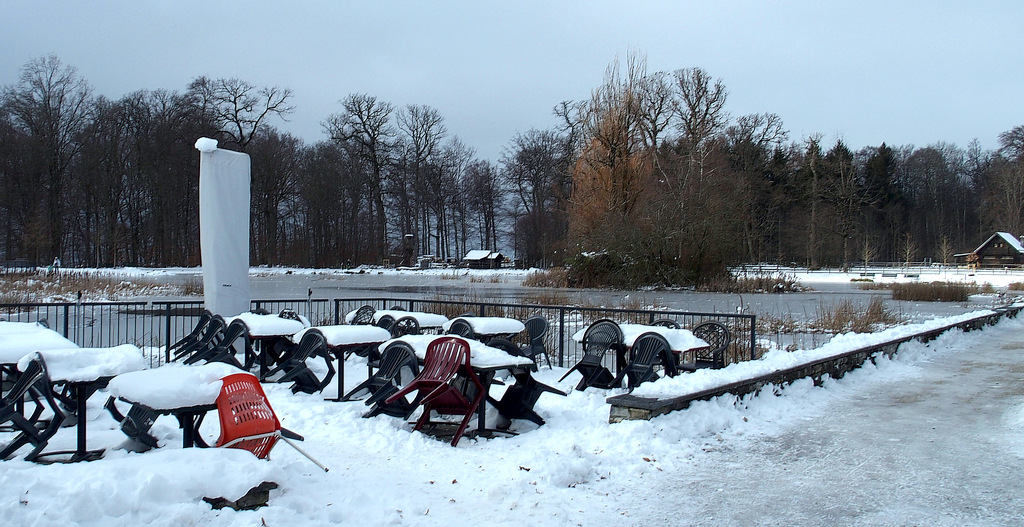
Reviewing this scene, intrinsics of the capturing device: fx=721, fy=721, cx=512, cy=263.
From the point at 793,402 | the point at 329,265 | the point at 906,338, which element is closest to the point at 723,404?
the point at 793,402

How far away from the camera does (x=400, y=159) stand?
6056cm

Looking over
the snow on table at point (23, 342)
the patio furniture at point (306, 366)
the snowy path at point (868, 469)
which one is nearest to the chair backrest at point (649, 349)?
the snowy path at point (868, 469)

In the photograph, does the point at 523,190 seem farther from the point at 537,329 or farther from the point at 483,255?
the point at 537,329

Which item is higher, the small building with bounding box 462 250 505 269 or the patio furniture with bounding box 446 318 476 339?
the small building with bounding box 462 250 505 269

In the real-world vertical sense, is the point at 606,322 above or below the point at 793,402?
above

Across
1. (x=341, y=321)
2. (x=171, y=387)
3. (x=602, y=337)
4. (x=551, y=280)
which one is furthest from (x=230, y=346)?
(x=551, y=280)

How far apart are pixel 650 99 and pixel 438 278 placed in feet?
57.1

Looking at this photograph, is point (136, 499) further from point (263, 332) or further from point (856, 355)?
point (856, 355)

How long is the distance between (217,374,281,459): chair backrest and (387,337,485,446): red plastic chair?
1.62 m

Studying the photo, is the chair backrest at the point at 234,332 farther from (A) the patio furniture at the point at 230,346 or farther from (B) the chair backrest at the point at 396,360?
(B) the chair backrest at the point at 396,360

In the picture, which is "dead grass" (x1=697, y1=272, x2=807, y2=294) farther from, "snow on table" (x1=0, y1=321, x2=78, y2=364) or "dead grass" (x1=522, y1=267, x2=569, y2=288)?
"snow on table" (x1=0, y1=321, x2=78, y2=364)

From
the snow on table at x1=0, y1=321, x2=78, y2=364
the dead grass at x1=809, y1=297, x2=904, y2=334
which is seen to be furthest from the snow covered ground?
the dead grass at x1=809, y1=297, x2=904, y2=334

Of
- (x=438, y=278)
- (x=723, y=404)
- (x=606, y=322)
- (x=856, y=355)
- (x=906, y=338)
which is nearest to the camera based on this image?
(x=723, y=404)

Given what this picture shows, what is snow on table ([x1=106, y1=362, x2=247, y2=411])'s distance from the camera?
450cm
